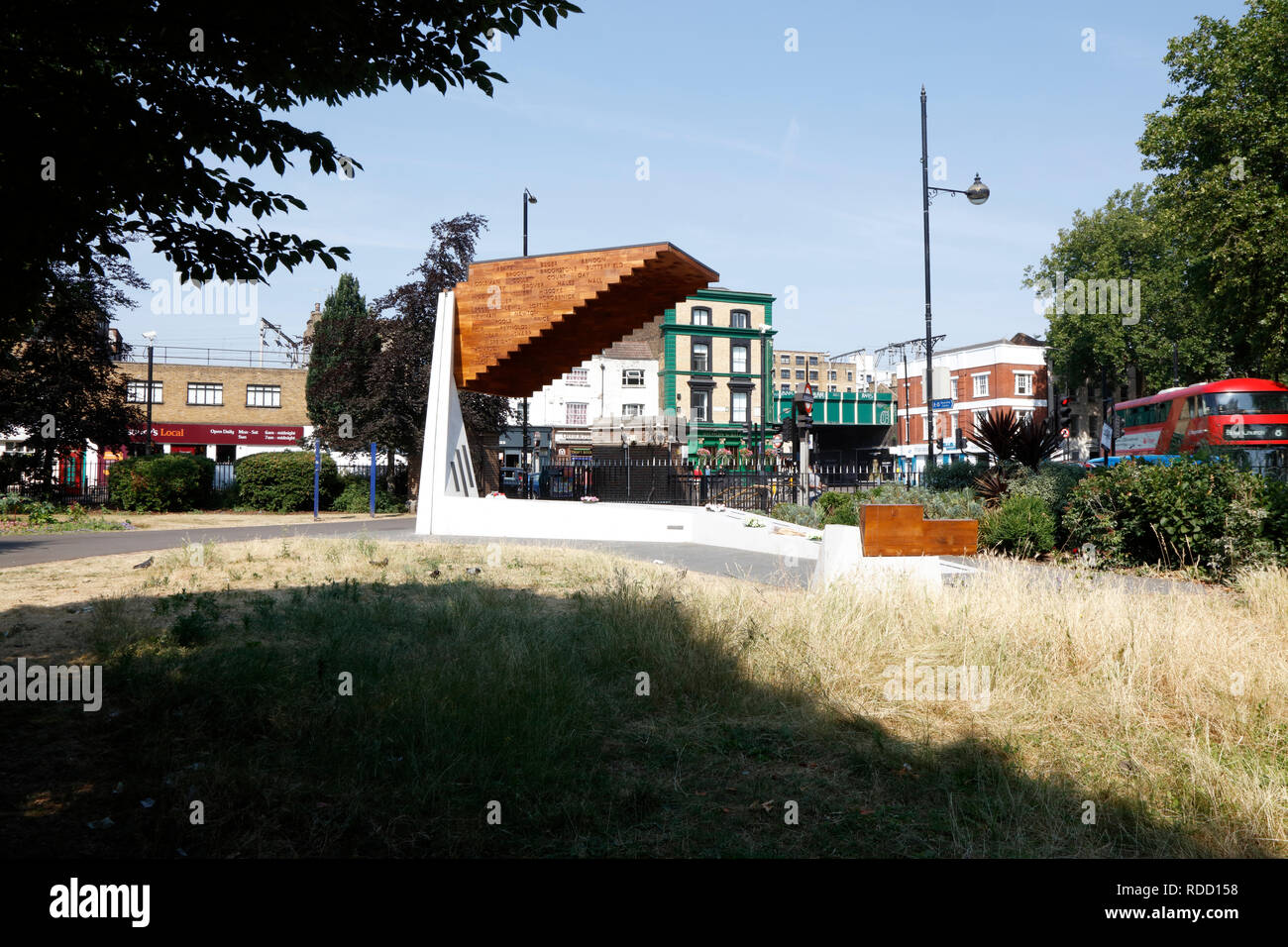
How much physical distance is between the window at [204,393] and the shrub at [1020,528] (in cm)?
5321

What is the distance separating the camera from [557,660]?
19.8 feet

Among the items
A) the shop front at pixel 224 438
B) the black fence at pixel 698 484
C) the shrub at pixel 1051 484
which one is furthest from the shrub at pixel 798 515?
the shop front at pixel 224 438

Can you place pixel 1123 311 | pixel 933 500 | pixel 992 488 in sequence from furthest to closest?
pixel 1123 311
pixel 992 488
pixel 933 500

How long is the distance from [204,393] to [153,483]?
91.7 ft

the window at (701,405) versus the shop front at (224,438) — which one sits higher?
the window at (701,405)

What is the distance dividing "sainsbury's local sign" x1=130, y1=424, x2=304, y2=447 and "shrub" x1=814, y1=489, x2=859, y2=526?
46.0 metres

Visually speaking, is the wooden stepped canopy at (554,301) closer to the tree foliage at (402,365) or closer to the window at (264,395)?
the tree foliage at (402,365)

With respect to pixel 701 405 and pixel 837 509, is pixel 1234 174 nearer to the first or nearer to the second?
pixel 837 509

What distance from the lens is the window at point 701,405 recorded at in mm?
59875

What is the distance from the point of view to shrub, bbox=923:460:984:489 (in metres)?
19.6

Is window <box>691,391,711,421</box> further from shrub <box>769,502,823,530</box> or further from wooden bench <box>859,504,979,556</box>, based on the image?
wooden bench <box>859,504,979,556</box>

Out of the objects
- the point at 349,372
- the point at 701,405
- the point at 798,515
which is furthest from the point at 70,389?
the point at 701,405

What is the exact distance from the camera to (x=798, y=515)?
60.2 ft
